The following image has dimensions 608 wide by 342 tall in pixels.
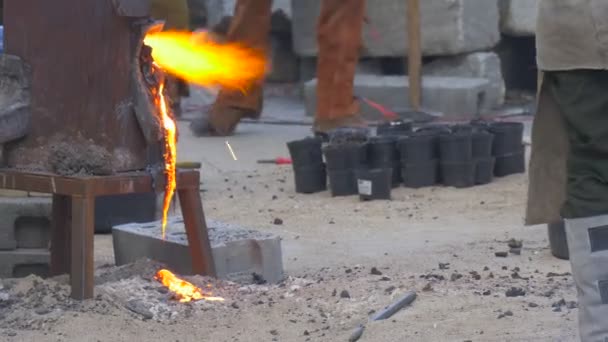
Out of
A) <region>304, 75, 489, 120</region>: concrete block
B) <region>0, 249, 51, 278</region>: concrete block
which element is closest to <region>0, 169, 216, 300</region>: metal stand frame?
<region>0, 249, 51, 278</region>: concrete block

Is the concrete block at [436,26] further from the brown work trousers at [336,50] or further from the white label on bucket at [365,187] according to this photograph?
the white label on bucket at [365,187]

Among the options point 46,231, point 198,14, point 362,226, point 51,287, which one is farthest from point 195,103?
point 51,287

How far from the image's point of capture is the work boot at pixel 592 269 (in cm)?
326

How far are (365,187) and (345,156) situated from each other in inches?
9.0

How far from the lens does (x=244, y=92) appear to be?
8.91 m

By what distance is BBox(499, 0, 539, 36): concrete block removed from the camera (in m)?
10.7

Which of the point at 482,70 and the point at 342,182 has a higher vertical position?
the point at 482,70

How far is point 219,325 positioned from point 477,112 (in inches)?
241

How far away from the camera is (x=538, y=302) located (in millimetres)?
4297

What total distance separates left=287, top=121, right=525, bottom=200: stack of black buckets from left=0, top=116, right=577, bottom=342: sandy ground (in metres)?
0.45

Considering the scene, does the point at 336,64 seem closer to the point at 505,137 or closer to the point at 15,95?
the point at 505,137

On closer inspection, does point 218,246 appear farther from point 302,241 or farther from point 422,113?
point 422,113

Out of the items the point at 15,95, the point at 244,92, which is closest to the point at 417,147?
the point at 244,92

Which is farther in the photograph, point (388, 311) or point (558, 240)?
point (558, 240)
